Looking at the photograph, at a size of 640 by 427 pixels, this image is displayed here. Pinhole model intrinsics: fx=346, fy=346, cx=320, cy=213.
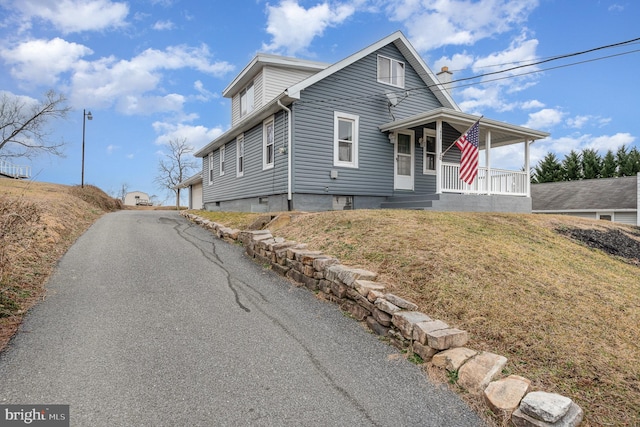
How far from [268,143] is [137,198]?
131 feet

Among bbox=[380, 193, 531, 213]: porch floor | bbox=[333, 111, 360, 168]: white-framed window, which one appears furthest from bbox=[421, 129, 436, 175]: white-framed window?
bbox=[333, 111, 360, 168]: white-framed window

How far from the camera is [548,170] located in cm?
3525

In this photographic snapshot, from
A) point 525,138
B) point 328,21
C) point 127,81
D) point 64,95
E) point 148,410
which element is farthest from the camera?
point 64,95

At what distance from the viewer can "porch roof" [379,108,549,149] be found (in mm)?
10688

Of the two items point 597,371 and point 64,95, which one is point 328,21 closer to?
point 597,371

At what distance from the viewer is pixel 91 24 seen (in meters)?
11.1

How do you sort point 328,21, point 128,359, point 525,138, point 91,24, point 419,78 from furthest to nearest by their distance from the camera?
point 419,78 < point 525,138 < point 328,21 < point 91,24 < point 128,359

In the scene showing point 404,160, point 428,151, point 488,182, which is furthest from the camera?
point 428,151

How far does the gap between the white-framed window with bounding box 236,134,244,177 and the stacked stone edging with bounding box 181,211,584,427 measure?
9.21 metres

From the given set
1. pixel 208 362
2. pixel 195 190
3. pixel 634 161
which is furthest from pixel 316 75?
pixel 634 161

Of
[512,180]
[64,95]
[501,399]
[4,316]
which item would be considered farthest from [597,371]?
[64,95]

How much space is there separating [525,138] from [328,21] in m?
8.49

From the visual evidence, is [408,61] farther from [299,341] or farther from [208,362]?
[208,362]

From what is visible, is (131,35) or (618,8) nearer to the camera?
(618,8)
